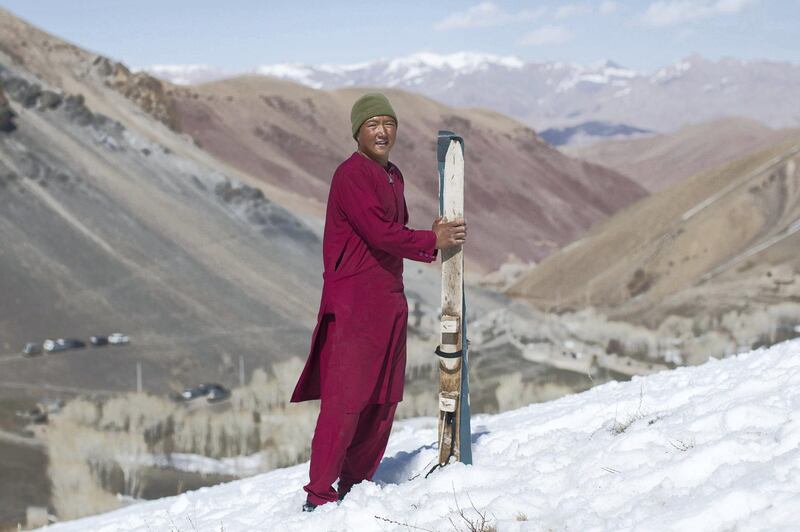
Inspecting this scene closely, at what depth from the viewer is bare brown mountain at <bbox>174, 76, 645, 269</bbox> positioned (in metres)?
54.2

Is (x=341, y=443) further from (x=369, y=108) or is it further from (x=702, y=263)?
Answer: (x=702, y=263)

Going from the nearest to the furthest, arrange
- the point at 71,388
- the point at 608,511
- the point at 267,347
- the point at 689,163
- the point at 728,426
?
the point at 608,511 → the point at 728,426 → the point at 71,388 → the point at 267,347 → the point at 689,163

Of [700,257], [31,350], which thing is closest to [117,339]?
[31,350]

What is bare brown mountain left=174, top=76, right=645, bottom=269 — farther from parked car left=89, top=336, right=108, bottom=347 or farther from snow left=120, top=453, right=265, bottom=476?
snow left=120, top=453, right=265, bottom=476

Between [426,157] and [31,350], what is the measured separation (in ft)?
152

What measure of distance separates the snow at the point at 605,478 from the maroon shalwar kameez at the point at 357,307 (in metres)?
0.30

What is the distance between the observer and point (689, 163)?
108 metres

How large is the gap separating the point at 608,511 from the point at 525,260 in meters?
52.5

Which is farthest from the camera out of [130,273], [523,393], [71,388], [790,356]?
[130,273]

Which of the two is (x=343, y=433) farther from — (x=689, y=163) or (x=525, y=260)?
(x=689, y=163)

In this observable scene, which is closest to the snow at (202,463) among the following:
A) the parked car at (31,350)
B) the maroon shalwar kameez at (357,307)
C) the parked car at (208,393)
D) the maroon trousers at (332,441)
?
Result: the parked car at (208,393)

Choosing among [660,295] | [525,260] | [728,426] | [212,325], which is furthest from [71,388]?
[525,260]

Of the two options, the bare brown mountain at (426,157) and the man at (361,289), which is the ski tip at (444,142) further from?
the bare brown mountain at (426,157)

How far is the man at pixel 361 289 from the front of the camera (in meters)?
4.23
